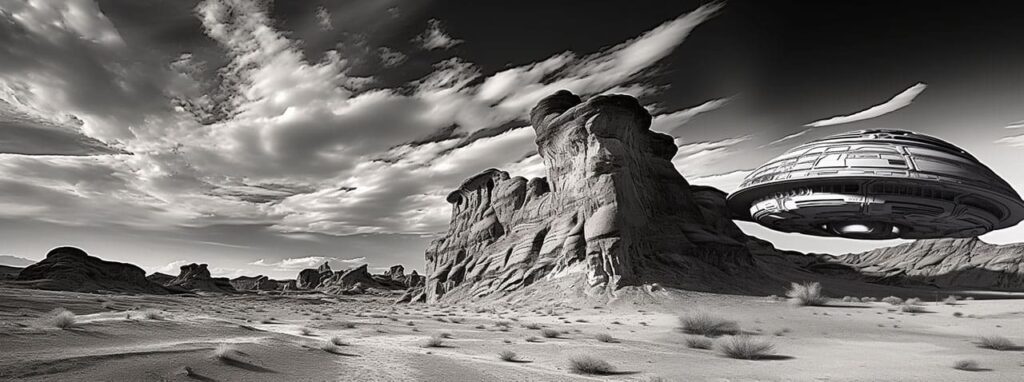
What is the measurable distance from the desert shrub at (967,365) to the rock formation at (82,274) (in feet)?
240

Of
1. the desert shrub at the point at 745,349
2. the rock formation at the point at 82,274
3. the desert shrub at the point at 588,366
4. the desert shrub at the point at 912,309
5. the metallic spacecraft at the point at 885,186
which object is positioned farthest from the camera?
the rock formation at the point at 82,274

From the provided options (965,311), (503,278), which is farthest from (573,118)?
(965,311)

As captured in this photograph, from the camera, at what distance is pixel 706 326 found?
628 inches

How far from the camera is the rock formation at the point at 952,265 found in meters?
61.2

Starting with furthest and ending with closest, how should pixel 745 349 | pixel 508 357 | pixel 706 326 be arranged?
1. pixel 706 326
2. pixel 745 349
3. pixel 508 357

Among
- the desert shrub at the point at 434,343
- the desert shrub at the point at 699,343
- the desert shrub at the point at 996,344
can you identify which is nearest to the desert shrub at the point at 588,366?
the desert shrub at the point at 434,343

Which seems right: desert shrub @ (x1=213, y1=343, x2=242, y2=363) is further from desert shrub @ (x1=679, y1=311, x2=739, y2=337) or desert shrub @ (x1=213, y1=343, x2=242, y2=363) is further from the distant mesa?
the distant mesa

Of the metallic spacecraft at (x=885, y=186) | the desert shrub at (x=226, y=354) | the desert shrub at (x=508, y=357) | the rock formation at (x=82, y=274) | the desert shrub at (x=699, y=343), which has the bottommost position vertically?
the desert shrub at (x=699, y=343)

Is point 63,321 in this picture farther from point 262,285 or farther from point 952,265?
point 262,285

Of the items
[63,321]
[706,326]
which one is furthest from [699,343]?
[63,321]

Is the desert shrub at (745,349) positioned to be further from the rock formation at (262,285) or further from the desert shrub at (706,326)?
the rock formation at (262,285)

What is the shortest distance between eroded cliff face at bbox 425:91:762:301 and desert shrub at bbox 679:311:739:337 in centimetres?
1067

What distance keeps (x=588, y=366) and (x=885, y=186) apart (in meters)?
33.9

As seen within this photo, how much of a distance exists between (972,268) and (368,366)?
89.9 metres
